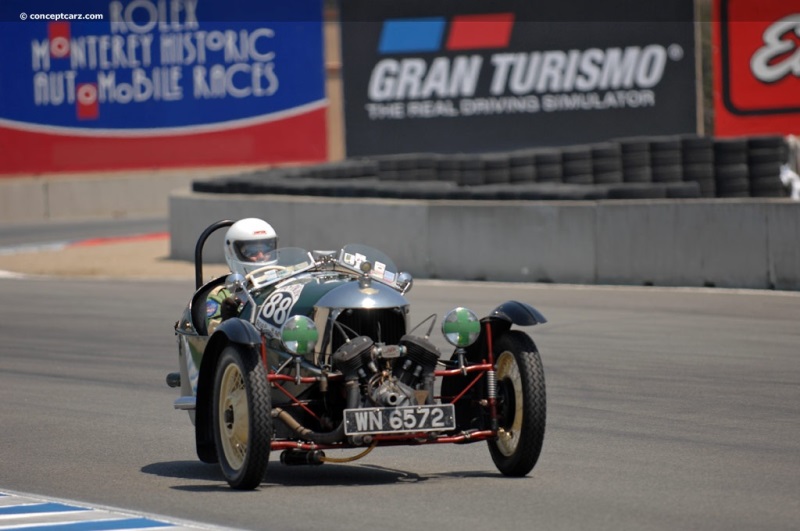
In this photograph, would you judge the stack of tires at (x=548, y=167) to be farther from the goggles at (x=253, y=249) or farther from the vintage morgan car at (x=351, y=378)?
the vintage morgan car at (x=351, y=378)

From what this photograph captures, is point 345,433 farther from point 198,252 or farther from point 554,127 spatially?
point 554,127

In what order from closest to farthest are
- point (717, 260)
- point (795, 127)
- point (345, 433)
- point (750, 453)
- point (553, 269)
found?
point (345, 433)
point (750, 453)
point (717, 260)
point (553, 269)
point (795, 127)

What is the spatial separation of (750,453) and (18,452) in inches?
160

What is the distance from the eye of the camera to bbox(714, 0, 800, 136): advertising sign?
2881 centimetres

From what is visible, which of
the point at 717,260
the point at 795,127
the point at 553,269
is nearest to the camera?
the point at 717,260

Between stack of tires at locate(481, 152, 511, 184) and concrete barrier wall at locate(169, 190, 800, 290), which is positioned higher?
stack of tires at locate(481, 152, 511, 184)

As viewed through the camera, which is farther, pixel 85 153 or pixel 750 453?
pixel 85 153

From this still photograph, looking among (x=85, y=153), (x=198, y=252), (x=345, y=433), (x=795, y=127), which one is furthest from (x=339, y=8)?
(x=345, y=433)

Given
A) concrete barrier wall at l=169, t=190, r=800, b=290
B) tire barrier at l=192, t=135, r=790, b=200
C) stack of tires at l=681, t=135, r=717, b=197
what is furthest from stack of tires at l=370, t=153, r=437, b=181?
concrete barrier wall at l=169, t=190, r=800, b=290

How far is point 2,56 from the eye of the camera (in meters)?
29.9

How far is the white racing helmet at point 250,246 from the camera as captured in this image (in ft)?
28.7

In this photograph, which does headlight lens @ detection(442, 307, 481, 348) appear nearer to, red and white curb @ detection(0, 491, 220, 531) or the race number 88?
the race number 88

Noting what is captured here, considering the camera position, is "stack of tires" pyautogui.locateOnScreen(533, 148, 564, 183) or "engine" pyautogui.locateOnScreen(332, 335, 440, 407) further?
"stack of tires" pyautogui.locateOnScreen(533, 148, 564, 183)

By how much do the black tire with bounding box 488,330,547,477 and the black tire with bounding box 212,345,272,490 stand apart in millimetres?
1230
